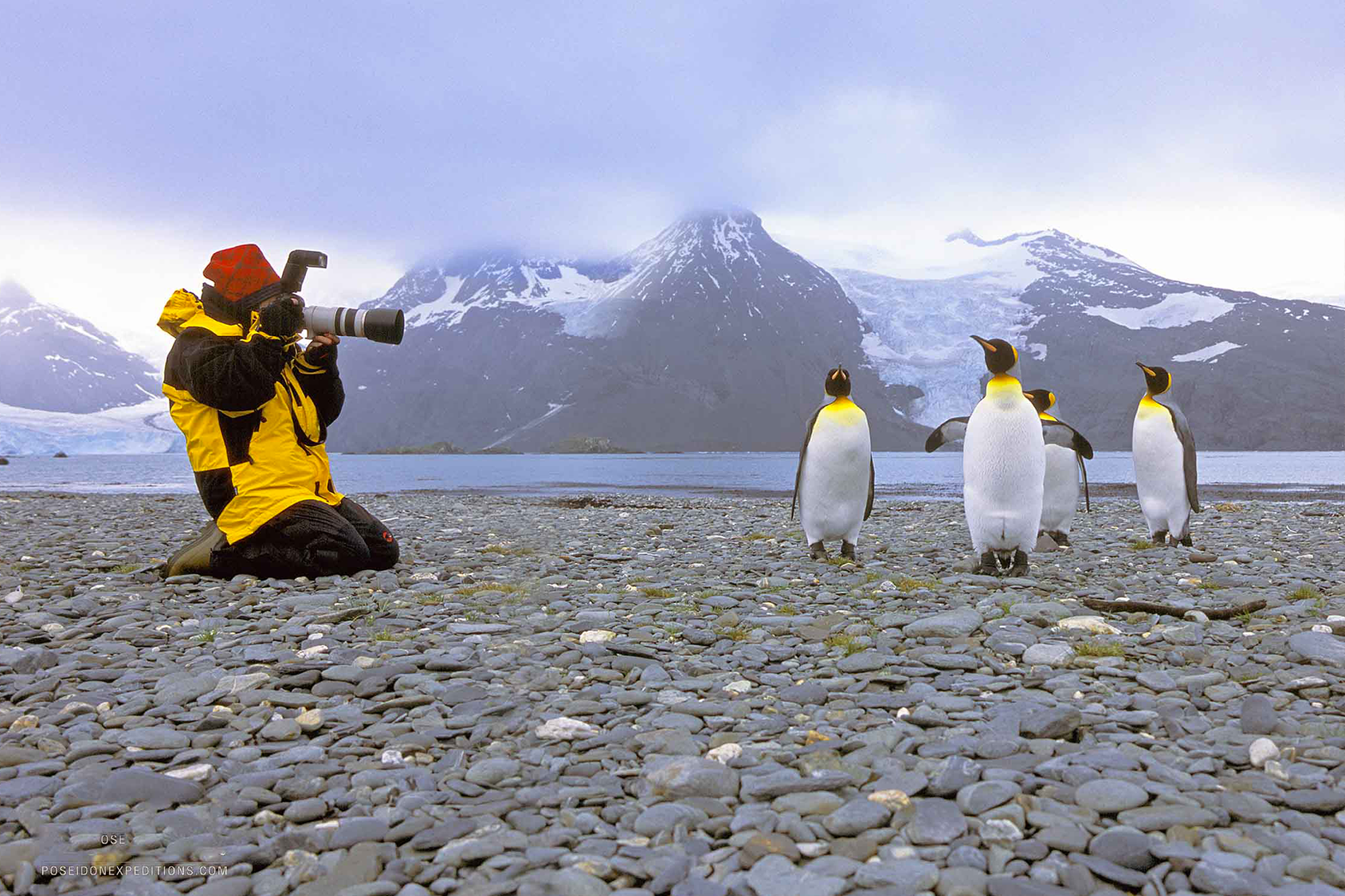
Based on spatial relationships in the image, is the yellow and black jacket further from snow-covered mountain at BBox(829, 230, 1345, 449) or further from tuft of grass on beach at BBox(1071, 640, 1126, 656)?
snow-covered mountain at BBox(829, 230, 1345, 449)

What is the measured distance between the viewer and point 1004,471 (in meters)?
6.59

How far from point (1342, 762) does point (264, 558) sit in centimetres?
581

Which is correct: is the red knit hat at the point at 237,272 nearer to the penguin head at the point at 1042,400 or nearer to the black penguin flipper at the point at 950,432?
the black penguin flipper at the point at 950,432

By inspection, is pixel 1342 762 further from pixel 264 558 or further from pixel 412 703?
pixel 264 558

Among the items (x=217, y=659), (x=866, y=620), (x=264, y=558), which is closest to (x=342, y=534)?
(x=264, y=558)

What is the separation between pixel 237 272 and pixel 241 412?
36.6 inches

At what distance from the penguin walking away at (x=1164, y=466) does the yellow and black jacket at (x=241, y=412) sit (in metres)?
8.15

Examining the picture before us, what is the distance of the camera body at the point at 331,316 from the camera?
17.6ft

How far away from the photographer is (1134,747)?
2.53 metres

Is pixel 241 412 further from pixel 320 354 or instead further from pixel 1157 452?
pixel 1157 452

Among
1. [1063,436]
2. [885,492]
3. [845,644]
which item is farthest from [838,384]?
[885,492]

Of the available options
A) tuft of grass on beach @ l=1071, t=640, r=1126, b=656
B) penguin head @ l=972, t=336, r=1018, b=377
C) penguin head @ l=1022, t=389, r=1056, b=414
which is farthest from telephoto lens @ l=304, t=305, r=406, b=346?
penguin head @ l=1022, t=389, r=1056, b=414

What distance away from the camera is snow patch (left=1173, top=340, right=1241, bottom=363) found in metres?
190

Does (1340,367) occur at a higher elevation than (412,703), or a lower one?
higher
